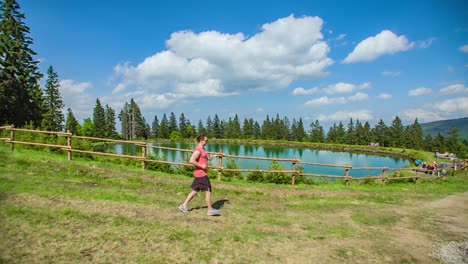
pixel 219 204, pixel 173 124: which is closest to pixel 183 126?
pixel 173 124

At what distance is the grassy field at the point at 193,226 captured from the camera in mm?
4215

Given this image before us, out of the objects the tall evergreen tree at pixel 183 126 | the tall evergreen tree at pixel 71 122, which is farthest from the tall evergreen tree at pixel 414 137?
the tall evergreen tree at pixel 71 122

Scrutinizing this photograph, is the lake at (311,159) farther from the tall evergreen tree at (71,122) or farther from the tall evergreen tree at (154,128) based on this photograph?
the tall evergreen tree at (154,128)

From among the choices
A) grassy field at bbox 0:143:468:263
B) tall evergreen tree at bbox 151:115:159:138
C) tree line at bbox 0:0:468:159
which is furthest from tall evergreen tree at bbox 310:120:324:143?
grassy field at bbox 0:143:468:263

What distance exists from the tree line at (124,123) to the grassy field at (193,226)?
1369 cm

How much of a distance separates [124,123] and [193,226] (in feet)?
324

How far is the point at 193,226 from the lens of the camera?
5.51m

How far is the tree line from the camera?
26.6 m

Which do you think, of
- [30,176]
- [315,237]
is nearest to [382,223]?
[315,237]

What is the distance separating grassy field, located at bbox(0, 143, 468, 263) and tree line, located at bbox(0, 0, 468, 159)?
13.7 m

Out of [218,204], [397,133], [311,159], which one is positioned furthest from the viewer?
[397,133]

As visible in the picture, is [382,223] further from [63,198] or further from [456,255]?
[63,198]

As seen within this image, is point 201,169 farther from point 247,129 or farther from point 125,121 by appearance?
point 247,129

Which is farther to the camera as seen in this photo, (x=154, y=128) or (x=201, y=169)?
(x=154, y=128)
